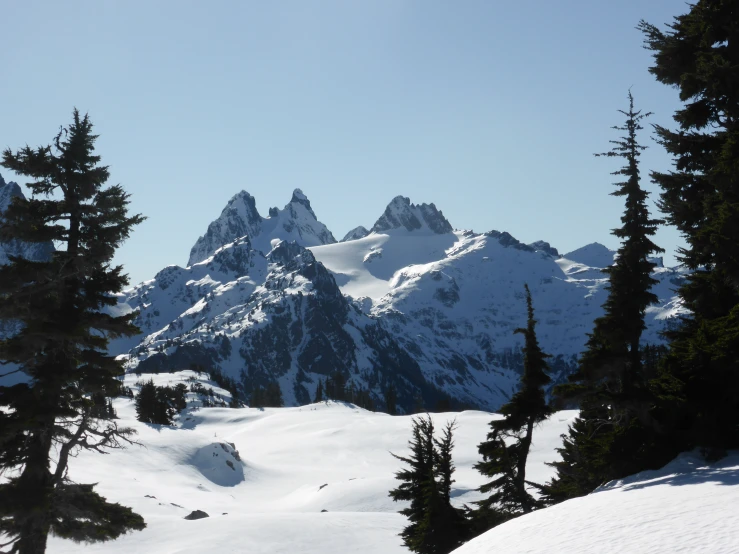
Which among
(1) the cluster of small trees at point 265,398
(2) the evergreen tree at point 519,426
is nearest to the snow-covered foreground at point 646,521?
(2) the evergreen tree at point 519,426

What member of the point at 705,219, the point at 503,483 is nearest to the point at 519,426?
the point at 503,483

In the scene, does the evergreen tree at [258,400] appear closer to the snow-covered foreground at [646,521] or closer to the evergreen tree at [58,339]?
the evergreen tree at [58,339]

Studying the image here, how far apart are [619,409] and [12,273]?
18698 millimetres

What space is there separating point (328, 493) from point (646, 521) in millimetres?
50606

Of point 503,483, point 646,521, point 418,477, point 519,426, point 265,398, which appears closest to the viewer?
point 646,521

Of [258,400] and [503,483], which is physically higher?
[258,400]

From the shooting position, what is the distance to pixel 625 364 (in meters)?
21.1

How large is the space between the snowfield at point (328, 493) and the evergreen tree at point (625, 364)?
4.84ft

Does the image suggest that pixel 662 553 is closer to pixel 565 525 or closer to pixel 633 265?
pixel 565 525

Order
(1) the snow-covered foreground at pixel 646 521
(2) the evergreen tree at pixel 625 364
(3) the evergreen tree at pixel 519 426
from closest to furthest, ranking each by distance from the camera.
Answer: (1) the snow-covered foreground at pixel 646 521 → (2) the evergreen tree at pixel 625 364 → (3) the evergreen tree at pixel 519 426

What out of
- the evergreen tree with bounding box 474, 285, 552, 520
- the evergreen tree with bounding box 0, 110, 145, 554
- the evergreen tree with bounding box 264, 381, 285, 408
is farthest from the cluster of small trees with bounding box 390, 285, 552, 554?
the evergreen tree with bounding box 264, 381, 285, 408

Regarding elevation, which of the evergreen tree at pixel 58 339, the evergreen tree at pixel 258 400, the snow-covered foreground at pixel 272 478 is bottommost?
the snow-covered foreground at pixel 272 478

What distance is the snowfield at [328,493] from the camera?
12258 mm

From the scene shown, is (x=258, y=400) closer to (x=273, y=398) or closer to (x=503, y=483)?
(x=273, y=398)
